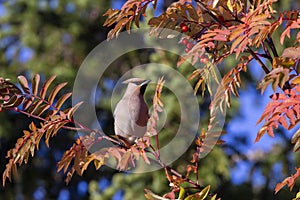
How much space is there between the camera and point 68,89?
639 centimetres

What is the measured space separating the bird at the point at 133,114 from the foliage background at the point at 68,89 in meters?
3.20

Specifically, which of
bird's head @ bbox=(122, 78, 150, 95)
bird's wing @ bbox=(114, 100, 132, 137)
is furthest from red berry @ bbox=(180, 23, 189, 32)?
bird's head @ bbox=(122, 78, 150, 95)

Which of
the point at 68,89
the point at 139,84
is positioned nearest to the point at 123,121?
the point at 139,84

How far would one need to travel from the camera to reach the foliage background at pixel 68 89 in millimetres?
6484

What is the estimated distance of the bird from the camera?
253 cm

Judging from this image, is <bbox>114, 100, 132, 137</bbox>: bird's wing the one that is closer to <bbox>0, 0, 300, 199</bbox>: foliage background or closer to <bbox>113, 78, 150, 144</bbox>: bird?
<bbox>113, 78, 150, 144</bbox>: bird

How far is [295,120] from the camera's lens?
1488mm

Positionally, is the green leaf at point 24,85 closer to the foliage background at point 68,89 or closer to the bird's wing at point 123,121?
the bird's wing at point 123,121

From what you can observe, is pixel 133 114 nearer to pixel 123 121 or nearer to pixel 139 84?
pixel 123 121

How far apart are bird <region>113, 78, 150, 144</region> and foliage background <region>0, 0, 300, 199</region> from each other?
3198 millimetres

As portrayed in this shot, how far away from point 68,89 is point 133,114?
381cm

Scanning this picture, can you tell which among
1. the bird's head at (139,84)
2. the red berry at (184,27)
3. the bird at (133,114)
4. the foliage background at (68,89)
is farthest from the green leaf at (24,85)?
the foliage background at (68,89)

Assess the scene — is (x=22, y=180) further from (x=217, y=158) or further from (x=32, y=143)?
(x=32, y=143)

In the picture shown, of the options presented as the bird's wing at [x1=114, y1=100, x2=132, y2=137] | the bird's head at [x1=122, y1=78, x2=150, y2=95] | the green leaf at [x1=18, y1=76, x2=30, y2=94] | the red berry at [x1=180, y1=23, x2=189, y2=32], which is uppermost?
the bird's head at [x1=122, y1=78, x2=150, y2=95]
